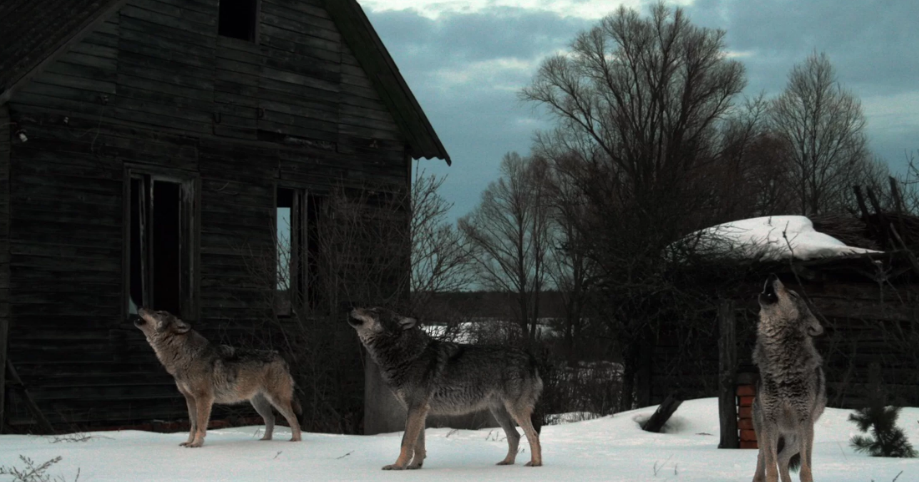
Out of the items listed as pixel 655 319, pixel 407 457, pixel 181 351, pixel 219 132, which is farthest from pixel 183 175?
pixel 655 319

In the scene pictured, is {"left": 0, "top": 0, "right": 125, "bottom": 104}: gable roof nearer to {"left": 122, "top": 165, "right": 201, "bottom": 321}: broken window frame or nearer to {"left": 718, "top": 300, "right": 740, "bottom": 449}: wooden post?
{"left": 122, "top": 165, "right": 201, "bottom": 321}: broken window frame

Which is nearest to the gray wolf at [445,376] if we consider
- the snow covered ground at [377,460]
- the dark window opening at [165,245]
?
the snow covered ground at [377,460]

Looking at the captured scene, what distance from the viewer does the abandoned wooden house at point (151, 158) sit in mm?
14109

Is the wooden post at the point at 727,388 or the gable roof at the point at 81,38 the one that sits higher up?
the gable roof at the point at 81,38

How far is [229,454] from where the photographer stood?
9195 millimetres

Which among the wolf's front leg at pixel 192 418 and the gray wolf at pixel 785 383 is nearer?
the gray wolf at pixel 785 383

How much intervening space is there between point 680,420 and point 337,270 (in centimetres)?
573

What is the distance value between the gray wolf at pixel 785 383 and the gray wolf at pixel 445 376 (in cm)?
209

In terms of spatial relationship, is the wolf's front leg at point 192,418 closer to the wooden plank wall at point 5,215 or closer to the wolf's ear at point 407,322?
the wolf's ear at point 407,322

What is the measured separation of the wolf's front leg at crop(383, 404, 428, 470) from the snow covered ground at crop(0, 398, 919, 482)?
0.57 feet

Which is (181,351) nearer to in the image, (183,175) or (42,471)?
(42,471)

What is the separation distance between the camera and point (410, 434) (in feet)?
27.7

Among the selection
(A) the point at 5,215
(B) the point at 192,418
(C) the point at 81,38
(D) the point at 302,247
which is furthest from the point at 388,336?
(C) the point at 81,38

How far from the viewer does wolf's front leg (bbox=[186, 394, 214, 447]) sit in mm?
9797
